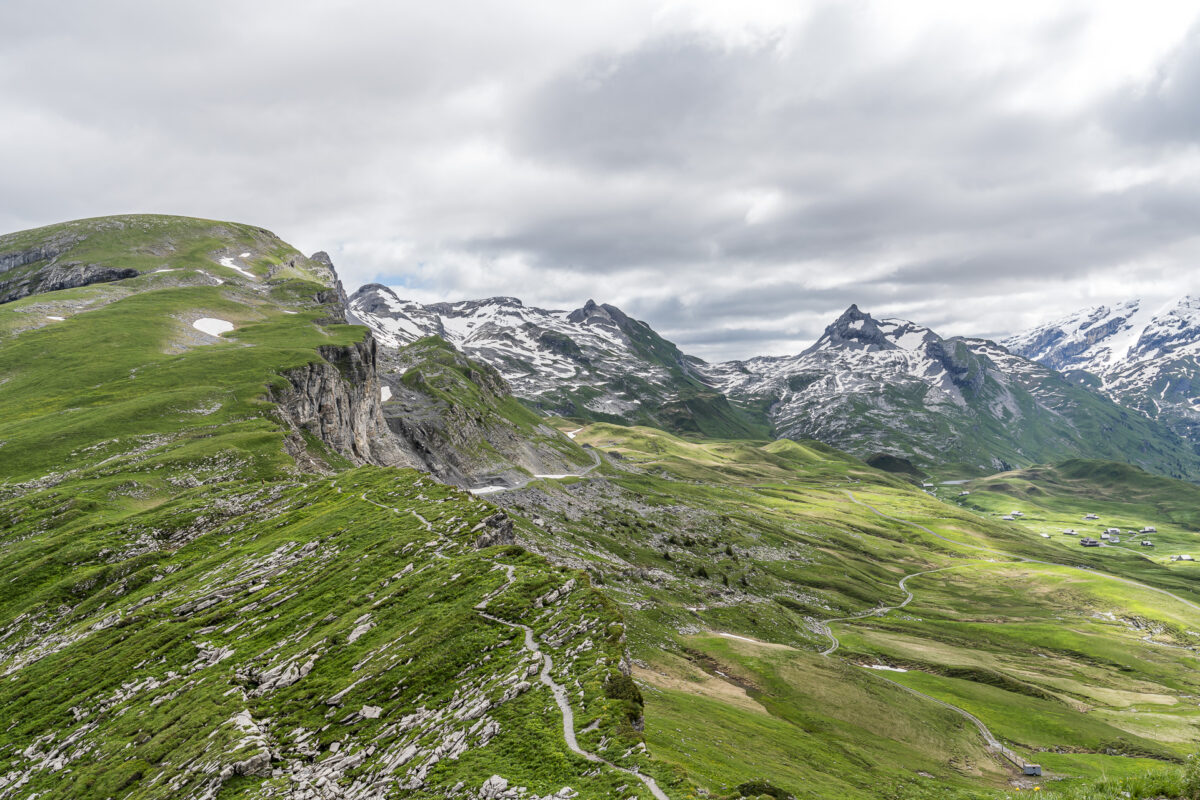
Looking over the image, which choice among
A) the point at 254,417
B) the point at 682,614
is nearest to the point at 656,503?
the point at 682,614

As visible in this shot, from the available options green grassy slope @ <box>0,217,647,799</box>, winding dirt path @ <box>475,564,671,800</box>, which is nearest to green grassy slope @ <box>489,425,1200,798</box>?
winding dirt path @ <box>475,564,671,800</box>

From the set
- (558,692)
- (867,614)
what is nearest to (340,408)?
(558,692)

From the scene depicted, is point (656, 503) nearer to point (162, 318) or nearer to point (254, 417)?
point (254, 417)

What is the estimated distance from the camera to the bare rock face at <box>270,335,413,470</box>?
110125 millimetres

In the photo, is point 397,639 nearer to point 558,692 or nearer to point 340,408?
point 558,692

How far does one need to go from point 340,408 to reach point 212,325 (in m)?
60.9

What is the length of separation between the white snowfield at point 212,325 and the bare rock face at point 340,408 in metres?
39.0

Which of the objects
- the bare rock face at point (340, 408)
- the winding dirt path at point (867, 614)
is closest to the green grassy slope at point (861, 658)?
the winding dirt path at point (867, 614)

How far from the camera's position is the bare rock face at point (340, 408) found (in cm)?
11012

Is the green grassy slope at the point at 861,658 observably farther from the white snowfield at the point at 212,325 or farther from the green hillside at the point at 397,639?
the white snowfield at the point at 212,325

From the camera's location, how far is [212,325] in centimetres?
15600

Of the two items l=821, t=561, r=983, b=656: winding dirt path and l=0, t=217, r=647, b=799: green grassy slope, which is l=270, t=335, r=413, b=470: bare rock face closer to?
l=0, t=217, r=647, b=799: green grassy slope

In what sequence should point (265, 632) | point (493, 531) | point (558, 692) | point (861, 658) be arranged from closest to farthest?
point (558, 692)
point (265, 632)
point (493, 531)
point (861, 658)

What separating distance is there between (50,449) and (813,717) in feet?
371
